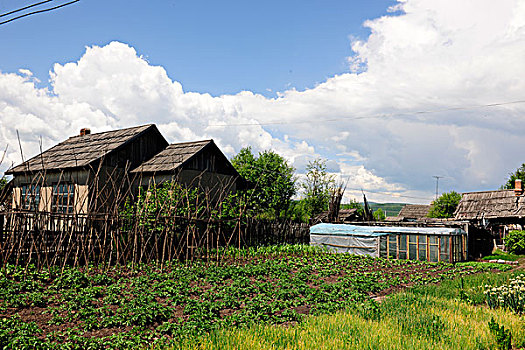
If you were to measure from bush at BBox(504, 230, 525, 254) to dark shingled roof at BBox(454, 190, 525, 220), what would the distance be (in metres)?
3.63

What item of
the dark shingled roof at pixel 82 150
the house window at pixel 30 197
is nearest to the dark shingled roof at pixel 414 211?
the dark shingled roof at pixel 82 150

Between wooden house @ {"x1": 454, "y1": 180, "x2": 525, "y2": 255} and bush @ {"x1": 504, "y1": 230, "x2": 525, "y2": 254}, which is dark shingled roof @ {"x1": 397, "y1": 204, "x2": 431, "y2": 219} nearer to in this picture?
wooden house @ {"x1": 454, "y1": 180, "x2": 525, "y2": 255}

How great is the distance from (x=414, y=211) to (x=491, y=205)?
27984 mm

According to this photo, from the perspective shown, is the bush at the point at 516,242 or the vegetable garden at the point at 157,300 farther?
the bush at the point at 516,242

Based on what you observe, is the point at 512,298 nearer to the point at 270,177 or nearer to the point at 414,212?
the point at 270,177

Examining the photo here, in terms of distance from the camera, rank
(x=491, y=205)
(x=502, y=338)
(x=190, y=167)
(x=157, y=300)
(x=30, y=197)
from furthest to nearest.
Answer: (x=491, y=205)
(x=190, y=167)
(x=30, y=197)
(x=157, y=300)
(x=502, y=338)

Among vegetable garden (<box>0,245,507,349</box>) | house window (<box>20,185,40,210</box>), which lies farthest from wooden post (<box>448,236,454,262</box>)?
house window (<box>20,185,40,210</box>)

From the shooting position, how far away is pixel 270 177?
43.2 metres

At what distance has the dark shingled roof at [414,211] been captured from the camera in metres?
55.2

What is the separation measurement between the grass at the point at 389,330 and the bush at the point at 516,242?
57.7 ft

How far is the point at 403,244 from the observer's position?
19.4 m

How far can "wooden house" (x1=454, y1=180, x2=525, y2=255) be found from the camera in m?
25.5

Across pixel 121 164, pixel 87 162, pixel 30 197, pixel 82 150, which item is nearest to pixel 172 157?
pixel 121 164

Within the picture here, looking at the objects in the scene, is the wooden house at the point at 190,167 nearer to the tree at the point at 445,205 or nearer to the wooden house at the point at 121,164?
the wooden house at the point at 121,164
